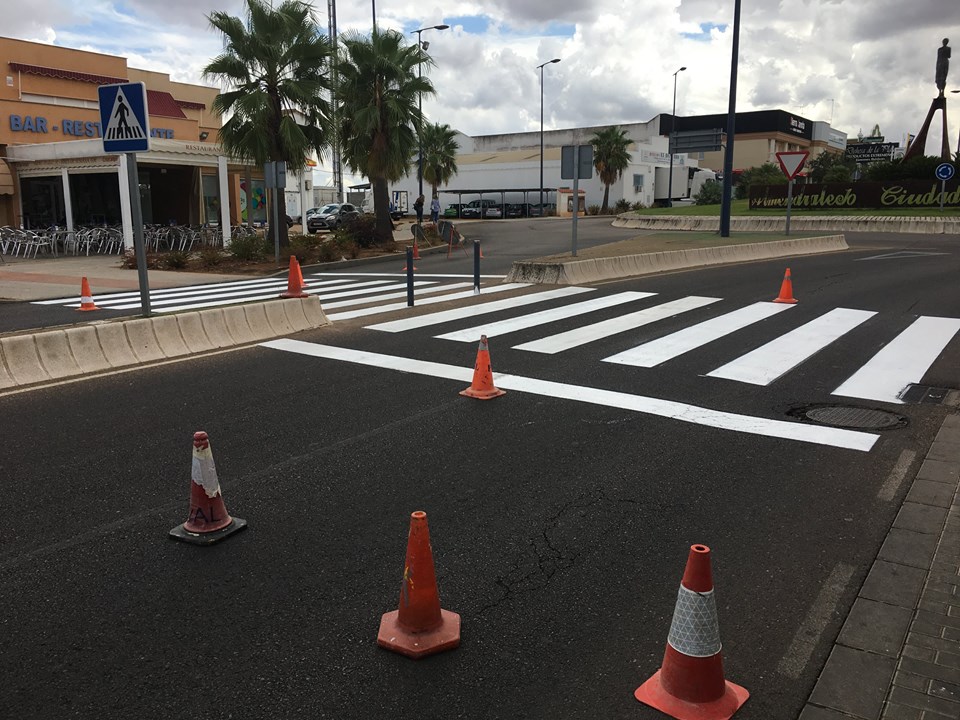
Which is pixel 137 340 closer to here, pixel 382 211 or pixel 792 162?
pixel 792 162

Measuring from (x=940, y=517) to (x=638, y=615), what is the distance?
236cm

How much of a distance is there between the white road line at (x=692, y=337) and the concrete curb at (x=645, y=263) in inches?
167

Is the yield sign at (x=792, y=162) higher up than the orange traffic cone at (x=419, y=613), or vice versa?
the yield sign at (x=792, y=162)

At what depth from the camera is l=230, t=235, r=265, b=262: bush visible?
22969mm

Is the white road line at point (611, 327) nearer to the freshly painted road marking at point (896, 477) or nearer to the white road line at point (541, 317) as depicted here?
the white road line at point (541, 317)

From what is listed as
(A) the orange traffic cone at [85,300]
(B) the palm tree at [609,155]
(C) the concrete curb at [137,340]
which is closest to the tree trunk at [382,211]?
(A) the orange traffic cone at [85,300]

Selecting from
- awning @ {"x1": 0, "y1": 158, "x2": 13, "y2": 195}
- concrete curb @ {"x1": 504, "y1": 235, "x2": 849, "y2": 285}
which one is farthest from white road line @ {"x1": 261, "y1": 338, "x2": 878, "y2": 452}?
awning @ {"x1": 0, "y1": 158, "x2": 13, "y2": 195}

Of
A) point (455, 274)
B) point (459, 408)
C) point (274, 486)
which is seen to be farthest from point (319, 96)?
point (274, 486)

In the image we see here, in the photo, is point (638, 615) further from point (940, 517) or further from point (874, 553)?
point (940, 517)

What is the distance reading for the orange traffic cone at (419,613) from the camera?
336cm

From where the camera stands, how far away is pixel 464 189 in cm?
7350

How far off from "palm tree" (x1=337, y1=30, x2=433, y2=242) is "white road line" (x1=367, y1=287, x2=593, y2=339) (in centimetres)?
1501

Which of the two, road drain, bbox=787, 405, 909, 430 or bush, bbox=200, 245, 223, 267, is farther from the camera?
bush, bbox=200, 245, 223, 267

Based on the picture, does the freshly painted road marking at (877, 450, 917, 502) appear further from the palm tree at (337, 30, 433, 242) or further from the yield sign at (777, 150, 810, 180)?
the palm tree at (337, 30, 433, 242)
